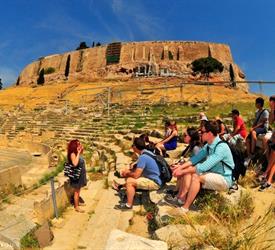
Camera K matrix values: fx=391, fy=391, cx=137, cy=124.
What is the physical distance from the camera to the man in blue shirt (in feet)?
18.9

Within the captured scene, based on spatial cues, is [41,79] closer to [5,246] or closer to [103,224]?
[103,224]

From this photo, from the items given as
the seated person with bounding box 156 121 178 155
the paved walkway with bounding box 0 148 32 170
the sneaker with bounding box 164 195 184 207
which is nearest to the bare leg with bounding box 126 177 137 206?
the sneaker with bounding box 164 195 184 207

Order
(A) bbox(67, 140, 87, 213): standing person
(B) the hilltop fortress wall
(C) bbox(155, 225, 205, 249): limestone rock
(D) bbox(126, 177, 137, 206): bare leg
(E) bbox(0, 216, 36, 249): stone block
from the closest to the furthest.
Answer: (C) bbox(155, 225, 205, 249): limestone rock, (E) bbox(0, 216, 36, 249): stone block, (D) bbox(126, 177, 137, 206): bare leg, (A) bbox(67, 140, 87, 213): standing person, (B) the hilltop fortress wall

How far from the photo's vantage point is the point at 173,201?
20.3 feet

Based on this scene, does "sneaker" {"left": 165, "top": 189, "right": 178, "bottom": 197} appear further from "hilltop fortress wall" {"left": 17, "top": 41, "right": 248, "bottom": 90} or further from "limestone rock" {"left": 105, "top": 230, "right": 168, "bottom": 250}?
"hilltop fortress wall" {"left": 17, "top": 41, "right": 248, "bottom": 90}

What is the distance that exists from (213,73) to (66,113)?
31394 millimetres

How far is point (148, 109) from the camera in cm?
2267

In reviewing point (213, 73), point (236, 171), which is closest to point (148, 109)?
point (236, 171)

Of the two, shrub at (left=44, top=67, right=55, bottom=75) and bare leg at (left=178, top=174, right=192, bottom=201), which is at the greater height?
shrub at (left=44, top=67, right=55, bottom=75)

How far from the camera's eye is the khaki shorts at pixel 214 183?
5.80m

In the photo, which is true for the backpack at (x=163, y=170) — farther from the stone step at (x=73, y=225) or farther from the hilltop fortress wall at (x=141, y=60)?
the hilltop fortress wall at (x=141, y=60)

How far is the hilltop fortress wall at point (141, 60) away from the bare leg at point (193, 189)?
5162 centimetres

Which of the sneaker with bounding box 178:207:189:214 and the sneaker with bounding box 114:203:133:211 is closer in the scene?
the sneaker with bounding box 178:207:189:214

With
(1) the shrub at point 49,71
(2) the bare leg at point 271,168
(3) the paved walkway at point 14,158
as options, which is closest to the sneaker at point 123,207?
(2) the bare leg at point 271,168
